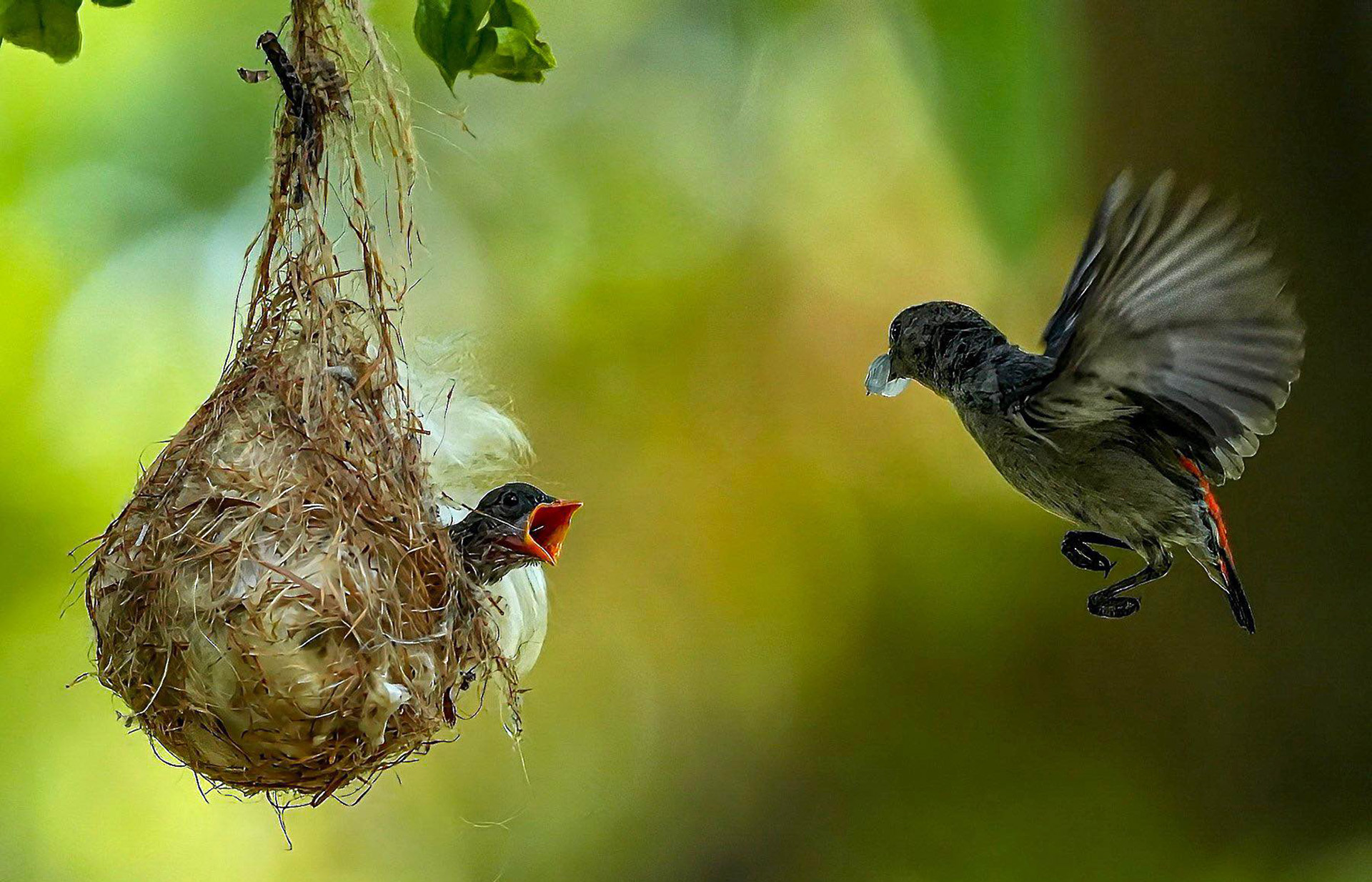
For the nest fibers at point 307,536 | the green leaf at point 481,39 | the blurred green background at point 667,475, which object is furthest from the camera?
the blurred green background at point 667,475

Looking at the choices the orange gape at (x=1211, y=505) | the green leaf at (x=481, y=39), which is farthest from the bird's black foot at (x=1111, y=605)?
the green leaf at (x=481, y=39)

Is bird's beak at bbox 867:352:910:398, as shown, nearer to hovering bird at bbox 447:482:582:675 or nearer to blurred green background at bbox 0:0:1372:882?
hovering bird at bbox 447:482:582:675

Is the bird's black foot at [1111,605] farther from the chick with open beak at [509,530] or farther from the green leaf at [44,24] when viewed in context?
the green leaf at [44,24]

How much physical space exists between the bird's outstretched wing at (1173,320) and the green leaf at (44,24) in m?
0.97

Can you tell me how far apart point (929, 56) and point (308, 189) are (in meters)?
1.09

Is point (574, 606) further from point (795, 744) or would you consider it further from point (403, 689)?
point (403, 689)

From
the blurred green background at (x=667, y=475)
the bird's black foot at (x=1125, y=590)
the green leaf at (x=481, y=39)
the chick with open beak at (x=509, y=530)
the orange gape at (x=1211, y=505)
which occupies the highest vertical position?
the green leaf at (x=481, y=39)

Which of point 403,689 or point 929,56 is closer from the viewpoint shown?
point 403,689

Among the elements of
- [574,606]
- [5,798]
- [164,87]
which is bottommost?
[5,798]

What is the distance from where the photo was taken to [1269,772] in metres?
2.49

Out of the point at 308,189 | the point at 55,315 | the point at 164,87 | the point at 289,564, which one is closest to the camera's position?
the point at 289,564

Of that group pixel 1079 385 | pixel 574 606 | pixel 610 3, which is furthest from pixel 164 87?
pixel 1079 385

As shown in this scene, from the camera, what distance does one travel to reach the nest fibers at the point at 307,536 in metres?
1.15

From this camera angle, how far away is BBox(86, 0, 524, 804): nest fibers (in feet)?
3.78
